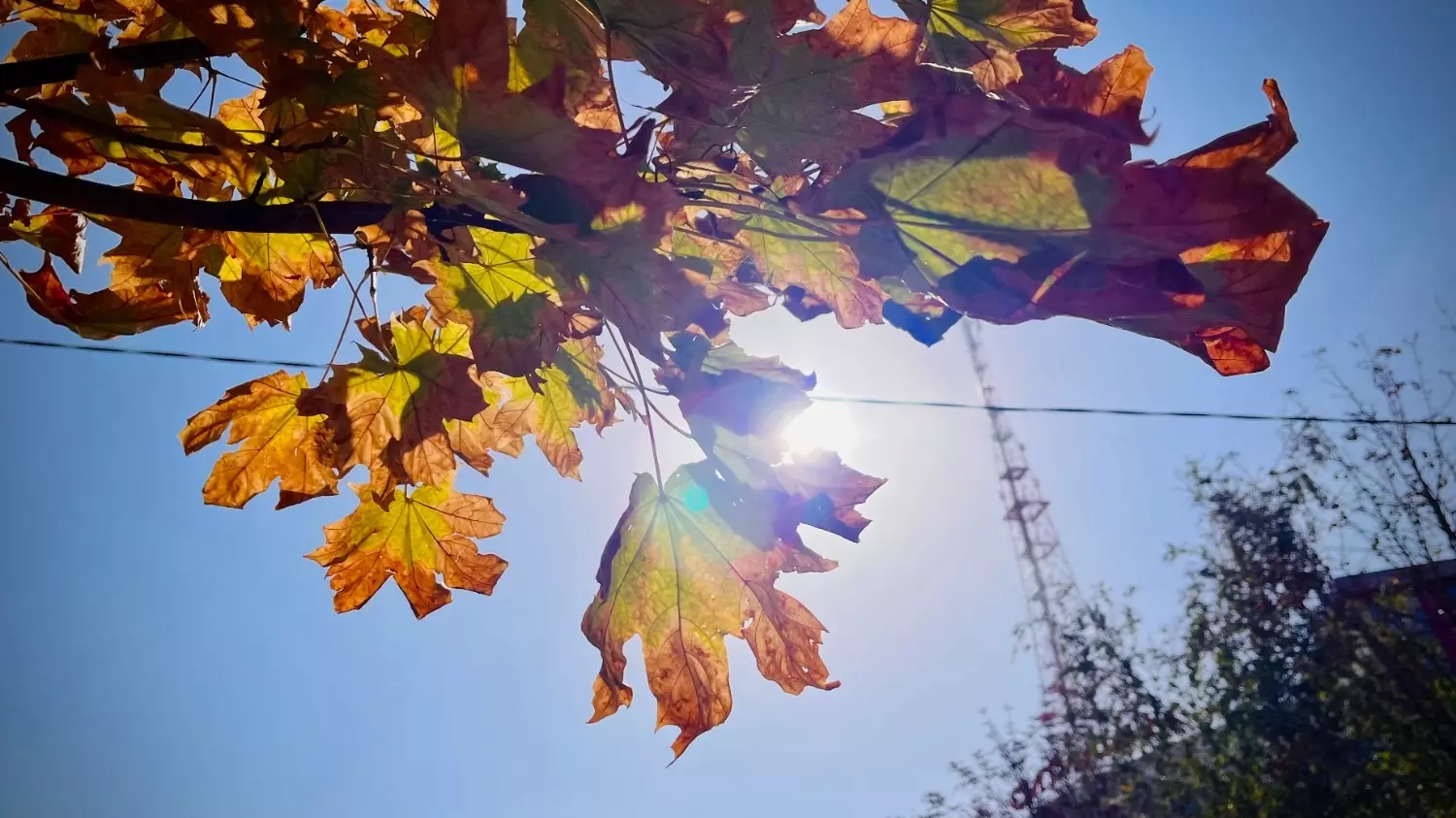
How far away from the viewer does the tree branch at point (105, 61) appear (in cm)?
57

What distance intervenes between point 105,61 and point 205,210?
14cm

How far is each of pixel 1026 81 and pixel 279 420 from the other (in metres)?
0.85

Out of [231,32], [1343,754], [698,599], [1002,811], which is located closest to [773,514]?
[698,599]

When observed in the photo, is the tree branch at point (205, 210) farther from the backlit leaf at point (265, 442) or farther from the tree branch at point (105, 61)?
the backlit leaf at point (265, 442)

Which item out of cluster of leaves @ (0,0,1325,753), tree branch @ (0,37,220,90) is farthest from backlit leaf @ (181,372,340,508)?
tree branch @ (0,37,220,90)

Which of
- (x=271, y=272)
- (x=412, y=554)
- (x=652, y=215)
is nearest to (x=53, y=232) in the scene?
(x=271, y=272)

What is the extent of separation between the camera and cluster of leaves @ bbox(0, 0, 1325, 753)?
0.50m

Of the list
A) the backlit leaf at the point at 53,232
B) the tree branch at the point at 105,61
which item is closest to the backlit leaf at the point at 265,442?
the backlit leaf at the point at 53,232

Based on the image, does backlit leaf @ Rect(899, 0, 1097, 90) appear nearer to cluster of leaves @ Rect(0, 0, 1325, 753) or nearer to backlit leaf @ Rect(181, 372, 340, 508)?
cluster of leaves @ Rect(0, 0, 1325, 753)

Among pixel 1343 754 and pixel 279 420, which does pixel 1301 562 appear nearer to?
pixel 1343 754

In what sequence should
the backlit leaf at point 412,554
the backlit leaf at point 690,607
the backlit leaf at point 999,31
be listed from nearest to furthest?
the backlit leaf at point 999,31 → the backlit leaf at point 690,607 → the backlit leaf at point 412,554

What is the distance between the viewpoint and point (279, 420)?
0.87 metres

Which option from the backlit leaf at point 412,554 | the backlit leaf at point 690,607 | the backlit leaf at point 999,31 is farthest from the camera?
the backlit leaf at point 412,554

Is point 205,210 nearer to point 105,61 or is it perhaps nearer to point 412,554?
point 105,61
